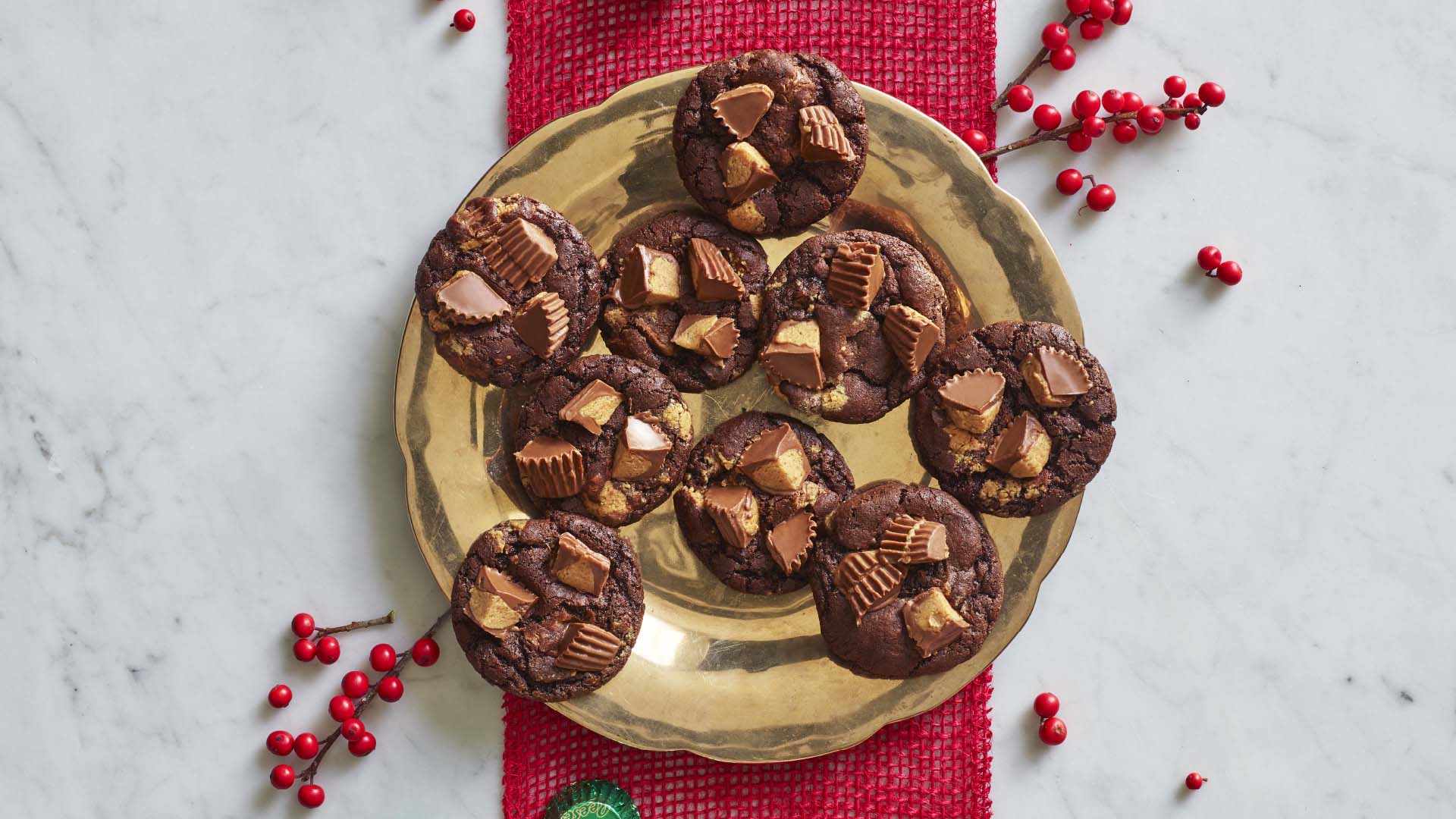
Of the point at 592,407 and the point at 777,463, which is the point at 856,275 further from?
the point at 592,407

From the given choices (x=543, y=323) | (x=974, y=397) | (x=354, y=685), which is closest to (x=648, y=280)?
(x=543, y=323)

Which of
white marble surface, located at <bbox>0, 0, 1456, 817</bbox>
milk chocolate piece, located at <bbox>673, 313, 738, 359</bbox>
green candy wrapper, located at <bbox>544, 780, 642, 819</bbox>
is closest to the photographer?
milk chocolate piece, located at <bbox>673, 313, 738, 359</bbox>

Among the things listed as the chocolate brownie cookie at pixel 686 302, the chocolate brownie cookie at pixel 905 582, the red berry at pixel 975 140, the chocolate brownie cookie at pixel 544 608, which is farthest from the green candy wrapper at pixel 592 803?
the red berry at pixel 975 140

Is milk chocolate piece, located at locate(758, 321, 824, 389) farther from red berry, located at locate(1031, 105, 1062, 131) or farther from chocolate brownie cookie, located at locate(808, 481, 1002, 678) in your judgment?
red berry, located at locate(1031, 105, 1062, 131)

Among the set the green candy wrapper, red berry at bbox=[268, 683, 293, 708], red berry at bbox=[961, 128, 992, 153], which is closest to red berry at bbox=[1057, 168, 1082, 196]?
red berry at bbox=[961, 128, 992, 153]

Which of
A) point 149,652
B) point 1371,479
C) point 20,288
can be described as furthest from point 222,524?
point 1371,479

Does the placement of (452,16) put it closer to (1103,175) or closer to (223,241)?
(223,241)
